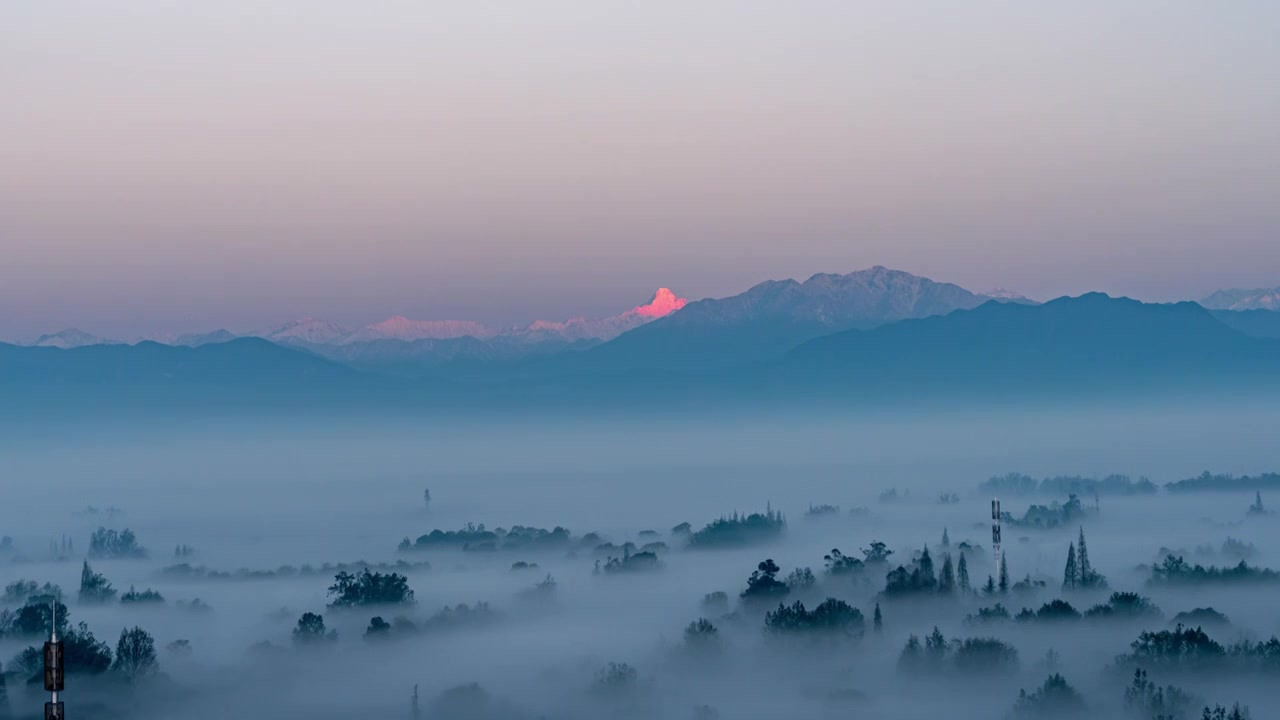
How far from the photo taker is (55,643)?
70.8 meters

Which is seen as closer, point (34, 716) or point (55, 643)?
point (55, 643)

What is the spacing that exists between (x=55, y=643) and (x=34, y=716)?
14234cm

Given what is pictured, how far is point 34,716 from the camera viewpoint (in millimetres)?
198500

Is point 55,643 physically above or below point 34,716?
above
